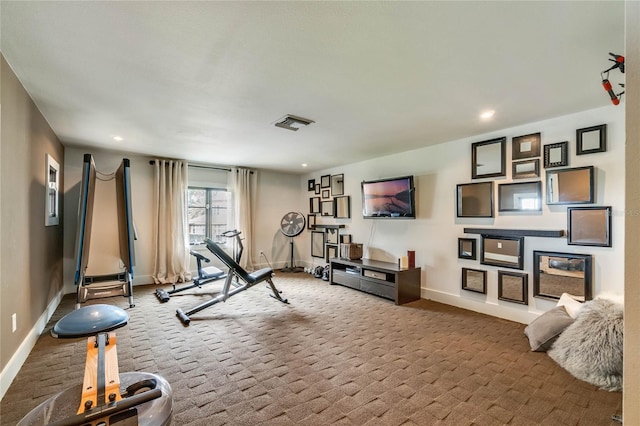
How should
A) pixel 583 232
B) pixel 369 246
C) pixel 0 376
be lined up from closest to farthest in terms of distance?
pixel 0 376 → pixel 583 232 → pixel 369 246

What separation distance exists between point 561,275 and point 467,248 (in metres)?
1.01

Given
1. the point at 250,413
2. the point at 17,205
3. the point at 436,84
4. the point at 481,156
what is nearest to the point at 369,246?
the point at 481,156

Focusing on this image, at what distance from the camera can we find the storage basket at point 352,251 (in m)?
5.20

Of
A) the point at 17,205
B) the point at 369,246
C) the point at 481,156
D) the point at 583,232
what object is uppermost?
the point at 481,156

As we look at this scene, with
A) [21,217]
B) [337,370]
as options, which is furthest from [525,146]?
[21,217]

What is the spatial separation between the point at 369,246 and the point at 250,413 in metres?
3.86

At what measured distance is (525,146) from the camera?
3.34 meters

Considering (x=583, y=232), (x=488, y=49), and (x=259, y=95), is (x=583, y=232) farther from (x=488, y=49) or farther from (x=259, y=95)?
(x=259, y=95)

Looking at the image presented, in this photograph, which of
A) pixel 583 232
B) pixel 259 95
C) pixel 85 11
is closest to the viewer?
pixel 85 11

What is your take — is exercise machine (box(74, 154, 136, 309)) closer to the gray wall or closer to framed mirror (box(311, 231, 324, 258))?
the gray wall

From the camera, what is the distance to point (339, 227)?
601 cm

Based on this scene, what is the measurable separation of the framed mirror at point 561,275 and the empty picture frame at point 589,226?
154 mm

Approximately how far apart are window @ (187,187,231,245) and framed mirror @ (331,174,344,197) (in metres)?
2.22

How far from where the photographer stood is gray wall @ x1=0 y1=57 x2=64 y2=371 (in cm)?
207
